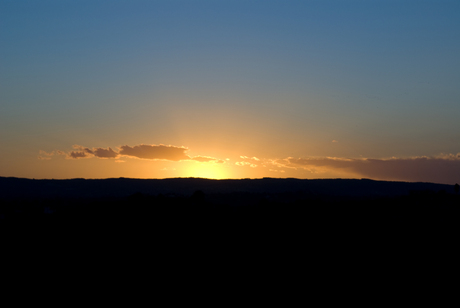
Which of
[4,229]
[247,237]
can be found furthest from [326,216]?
[4,229]

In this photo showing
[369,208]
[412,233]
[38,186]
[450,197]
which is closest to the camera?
[412,233]

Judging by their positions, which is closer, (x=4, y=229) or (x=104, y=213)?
(x=4, y=229)

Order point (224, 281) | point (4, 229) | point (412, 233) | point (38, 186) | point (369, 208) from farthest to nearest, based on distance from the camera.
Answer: point (38, 186) → point (369, 208) → point (4, 229) → point (412, 233) → point (224, 281)

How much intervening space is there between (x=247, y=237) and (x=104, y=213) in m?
19.0

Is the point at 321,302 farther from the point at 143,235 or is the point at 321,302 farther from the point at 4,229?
the point at 4,229

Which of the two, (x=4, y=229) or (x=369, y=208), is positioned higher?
(x=369, y=208)

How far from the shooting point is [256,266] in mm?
27422

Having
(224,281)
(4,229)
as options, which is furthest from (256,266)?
(4,229)

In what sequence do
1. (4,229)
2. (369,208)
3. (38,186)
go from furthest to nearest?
(38,186) → (369,208) → (4,229)

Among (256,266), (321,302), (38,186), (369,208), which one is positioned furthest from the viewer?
(38,186)

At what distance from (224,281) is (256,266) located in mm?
3109

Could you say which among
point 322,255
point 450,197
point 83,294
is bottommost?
point 83,294

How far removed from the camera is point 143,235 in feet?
114

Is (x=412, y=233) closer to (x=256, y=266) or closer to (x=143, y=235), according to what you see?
(x=256, y=266)
